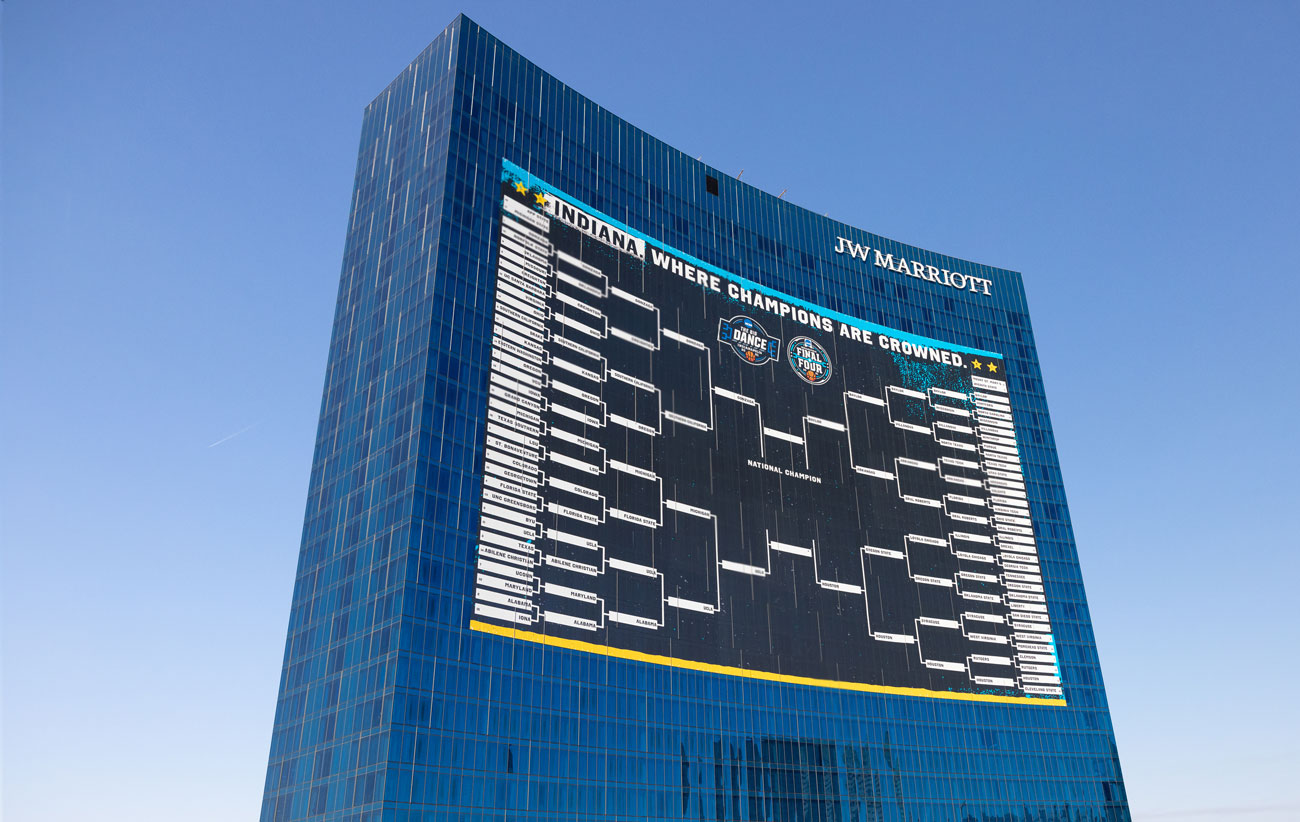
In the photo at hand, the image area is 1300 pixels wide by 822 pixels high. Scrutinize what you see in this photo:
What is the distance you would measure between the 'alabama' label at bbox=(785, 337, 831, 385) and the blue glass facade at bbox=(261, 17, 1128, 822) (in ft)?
27.6

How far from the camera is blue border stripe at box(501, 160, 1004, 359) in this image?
111938 mm

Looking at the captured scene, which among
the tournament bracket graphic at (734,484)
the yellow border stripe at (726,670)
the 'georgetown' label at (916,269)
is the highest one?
the 'georgetown' label at (916,269)

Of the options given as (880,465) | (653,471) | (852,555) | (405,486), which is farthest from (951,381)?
(405,486)

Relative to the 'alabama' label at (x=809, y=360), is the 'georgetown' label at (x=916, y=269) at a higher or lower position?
higher

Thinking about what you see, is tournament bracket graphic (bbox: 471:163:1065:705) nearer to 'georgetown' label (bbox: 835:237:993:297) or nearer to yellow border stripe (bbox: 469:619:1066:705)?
yellow border stripe (bbox: 469:619:1066:705)

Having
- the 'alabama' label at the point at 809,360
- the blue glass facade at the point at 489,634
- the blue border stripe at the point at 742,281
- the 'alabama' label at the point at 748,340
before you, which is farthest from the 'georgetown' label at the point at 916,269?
the 'alabama' label at the point at 748,340

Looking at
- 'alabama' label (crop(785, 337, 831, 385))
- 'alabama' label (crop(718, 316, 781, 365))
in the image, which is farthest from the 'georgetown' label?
'alabama' label (crop(718, 316, 781, 365))

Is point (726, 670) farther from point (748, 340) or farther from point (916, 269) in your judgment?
point (916, 269)

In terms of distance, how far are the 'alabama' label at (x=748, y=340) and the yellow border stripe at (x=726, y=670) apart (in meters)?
38.6

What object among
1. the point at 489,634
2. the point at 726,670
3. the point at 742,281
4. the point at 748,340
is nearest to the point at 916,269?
the point at 742,281

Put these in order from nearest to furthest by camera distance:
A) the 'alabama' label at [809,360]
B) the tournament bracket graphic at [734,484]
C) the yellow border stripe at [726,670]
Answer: the yellow border stripe at [726,670] → the tournament bracket graphic at [734,484] → the 'alabama' label at [809,360]

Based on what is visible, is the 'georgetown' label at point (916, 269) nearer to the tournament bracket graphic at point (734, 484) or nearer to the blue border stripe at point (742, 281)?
the blue border stripe at point (742, 281)

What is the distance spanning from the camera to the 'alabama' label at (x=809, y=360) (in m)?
128

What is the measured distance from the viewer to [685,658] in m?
101
